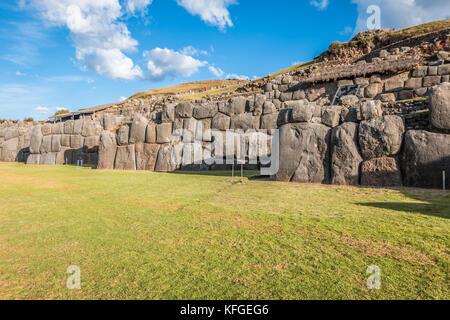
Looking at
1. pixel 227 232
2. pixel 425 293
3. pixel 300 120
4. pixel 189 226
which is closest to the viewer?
pixel 425 293

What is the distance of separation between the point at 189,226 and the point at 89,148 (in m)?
20.3

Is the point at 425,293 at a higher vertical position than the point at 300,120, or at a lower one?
lower

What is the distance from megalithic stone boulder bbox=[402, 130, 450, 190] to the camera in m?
7.21

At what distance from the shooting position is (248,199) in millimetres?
6883

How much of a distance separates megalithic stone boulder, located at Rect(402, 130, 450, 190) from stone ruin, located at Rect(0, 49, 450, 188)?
0.02 metres

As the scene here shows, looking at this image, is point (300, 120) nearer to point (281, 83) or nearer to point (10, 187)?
point (10, 187)

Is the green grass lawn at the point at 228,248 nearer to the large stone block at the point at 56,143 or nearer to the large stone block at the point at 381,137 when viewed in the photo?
the large stone block at the point at 381,137

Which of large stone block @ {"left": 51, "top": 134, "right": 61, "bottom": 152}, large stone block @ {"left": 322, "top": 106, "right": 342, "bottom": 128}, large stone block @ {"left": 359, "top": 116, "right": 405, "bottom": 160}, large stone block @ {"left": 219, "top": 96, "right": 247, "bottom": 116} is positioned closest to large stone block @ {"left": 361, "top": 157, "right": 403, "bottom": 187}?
large stone block @ {"left": 359, "top": 116, "right": 405, "bottom": 160}

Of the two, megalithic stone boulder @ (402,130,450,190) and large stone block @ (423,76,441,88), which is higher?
large stone block @ (423,76,441,88)

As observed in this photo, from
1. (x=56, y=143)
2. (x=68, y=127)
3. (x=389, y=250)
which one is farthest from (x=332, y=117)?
(x=56, y=143)

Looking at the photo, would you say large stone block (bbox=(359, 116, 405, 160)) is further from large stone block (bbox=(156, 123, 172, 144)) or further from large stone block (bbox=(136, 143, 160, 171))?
large stone block (bbox=(136, 143, 160, 171))
